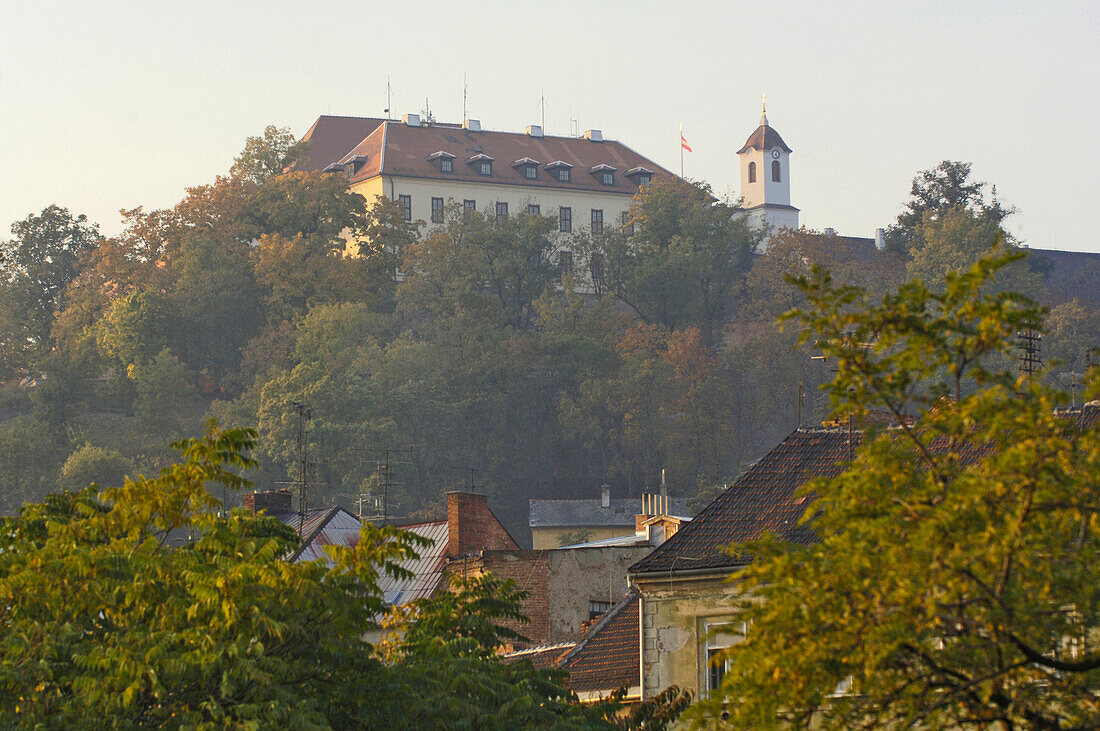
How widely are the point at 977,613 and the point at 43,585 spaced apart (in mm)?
7417

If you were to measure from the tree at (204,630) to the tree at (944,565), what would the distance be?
15.2 feet

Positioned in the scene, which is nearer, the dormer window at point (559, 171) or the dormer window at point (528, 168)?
the dormer window at point (528, 168)

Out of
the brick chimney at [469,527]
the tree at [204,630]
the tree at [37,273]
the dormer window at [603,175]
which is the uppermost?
the dormer window at [603,175]

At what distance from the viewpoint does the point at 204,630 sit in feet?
39.8

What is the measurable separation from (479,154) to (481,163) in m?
0.86

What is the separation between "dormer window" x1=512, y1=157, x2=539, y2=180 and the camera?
348ft

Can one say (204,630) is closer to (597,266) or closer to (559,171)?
(597,266)

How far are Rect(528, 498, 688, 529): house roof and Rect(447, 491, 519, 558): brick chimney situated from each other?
32.6m

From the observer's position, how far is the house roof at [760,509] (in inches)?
760

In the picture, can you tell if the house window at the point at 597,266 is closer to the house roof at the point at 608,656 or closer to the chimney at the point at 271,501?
the chimney at the point at 271,501

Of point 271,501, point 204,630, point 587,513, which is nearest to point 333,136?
point 587,513

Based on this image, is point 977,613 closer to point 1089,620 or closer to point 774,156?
point 1089,620

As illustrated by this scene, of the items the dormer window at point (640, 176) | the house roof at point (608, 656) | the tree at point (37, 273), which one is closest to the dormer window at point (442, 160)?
the dormer window at point (640, 176)

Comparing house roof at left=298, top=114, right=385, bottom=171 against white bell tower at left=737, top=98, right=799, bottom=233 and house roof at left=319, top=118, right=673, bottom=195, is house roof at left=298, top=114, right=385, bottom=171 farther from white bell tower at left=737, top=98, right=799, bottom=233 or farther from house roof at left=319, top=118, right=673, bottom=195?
white bell tower at left=737, top=98, right=799, bottom=233
